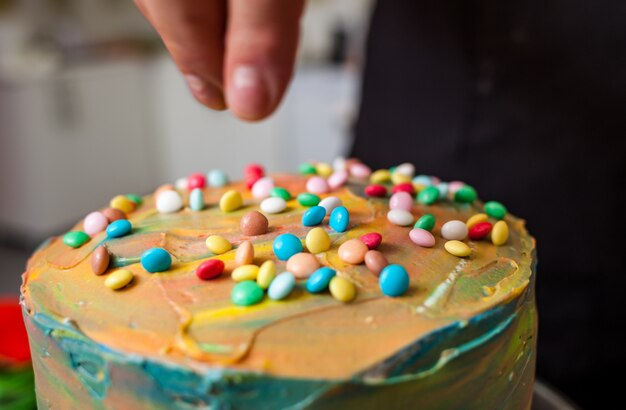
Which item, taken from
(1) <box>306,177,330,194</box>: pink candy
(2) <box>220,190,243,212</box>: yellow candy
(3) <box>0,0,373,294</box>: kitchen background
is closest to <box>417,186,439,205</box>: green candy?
(1) <box>306,177,330,194</box>: pink candy

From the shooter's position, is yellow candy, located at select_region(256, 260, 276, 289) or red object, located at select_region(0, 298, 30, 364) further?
red object, located at select_region(0, 298, 30, 364)

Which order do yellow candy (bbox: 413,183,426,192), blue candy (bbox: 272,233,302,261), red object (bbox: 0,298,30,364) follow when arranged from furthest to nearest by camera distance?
red object (bbox: 0,298,30,364) < yellow candy (bbox: 413,183,426,192) < blue candy (bbox: 272,233,302,261)

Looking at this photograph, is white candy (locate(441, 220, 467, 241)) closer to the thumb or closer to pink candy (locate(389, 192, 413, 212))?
pink candy (locate(389, 192, 413, 212))

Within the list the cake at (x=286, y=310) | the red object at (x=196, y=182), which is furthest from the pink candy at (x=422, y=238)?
the red object at (x=196, y=182)

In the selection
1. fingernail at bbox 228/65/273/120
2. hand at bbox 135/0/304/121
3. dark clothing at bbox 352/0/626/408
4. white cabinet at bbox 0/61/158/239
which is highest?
hand at bbox 135/0/304/121

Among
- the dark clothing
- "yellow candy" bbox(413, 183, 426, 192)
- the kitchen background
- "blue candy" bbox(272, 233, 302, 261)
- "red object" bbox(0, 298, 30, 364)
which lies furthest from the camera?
the kitchen background

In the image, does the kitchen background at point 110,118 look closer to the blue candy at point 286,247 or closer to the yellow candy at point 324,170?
the yellow candy at point 324,170

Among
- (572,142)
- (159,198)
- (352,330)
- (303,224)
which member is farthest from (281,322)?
(572,142)

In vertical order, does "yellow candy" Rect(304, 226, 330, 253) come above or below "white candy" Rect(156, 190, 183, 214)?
above
